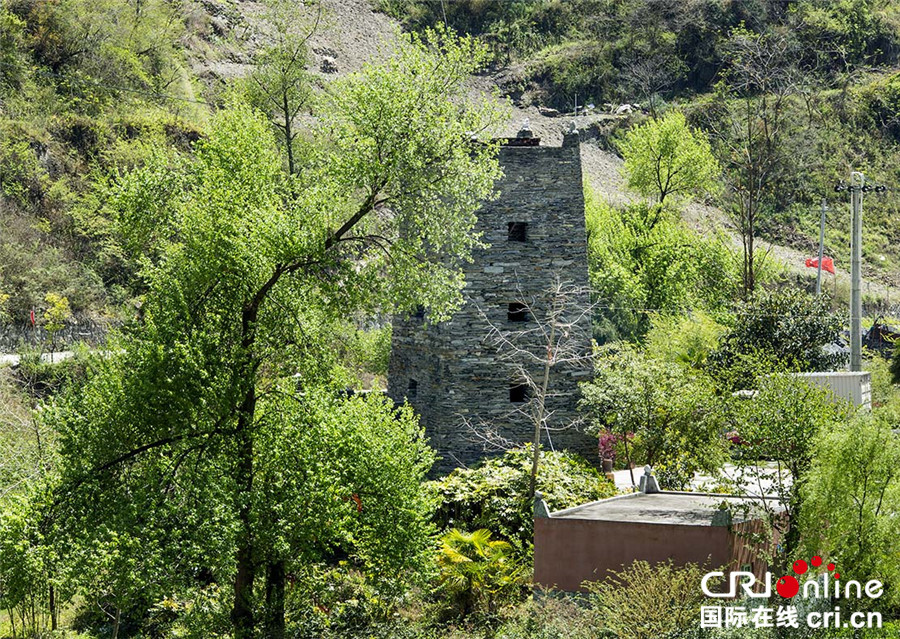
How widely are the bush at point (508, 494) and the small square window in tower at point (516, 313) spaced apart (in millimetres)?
3344

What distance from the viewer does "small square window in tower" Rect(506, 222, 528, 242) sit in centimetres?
2202

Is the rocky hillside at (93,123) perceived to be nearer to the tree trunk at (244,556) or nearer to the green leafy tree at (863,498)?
the tree trunk at (244,556)

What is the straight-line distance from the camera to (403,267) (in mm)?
15000

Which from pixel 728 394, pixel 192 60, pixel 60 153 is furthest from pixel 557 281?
pixel 192 60

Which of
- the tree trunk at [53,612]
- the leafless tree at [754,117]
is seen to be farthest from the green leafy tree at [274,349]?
the leafless tree at [754,117]

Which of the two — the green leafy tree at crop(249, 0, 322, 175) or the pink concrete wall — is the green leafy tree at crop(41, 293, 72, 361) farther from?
the pink concrete wall

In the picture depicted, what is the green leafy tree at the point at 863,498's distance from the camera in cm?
1203

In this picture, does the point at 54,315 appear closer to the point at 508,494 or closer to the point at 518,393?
the point at 518,393

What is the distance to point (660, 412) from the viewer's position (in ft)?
65.6

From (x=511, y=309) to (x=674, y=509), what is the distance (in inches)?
311

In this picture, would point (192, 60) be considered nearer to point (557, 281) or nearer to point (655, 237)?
point (655, 237)

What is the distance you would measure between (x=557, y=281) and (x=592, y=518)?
806cm

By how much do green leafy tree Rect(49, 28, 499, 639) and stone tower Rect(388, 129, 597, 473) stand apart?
5913mm

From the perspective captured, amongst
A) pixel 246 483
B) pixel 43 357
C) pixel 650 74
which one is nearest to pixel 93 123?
pixel 43 357
